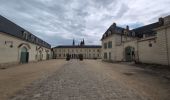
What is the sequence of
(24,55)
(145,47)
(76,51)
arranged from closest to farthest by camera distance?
(145,47)
(24,55)
(76,51)

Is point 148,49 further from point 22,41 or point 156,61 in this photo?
point 22,41

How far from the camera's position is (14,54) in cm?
1970

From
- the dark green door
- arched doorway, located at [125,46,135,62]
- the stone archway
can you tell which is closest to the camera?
the stone archway

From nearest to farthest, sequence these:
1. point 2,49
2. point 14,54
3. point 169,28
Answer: point 169,28 → point 2,49 → point 14,54

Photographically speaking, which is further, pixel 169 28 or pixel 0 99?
pixel 169 28

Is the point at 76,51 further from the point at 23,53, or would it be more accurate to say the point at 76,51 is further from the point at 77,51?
the point at 23,53

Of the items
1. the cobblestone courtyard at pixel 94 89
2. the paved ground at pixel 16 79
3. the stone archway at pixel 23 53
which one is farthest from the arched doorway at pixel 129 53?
the stone archway at pixel 23 53

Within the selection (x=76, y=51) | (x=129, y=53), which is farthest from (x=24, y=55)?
(x=76, y=51)

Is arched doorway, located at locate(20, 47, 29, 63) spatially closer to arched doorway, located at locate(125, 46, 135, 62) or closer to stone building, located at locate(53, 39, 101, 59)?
arched doorway, located at locate(125, 46, 135, 62)

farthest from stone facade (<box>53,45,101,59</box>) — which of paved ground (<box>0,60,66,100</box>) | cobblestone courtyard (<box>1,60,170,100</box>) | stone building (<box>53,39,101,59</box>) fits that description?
cobblestone courtyard (<box>1,60,170,100</box>)

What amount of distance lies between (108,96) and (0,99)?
4.04 metres

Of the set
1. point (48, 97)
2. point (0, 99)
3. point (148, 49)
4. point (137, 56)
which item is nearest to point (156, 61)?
point (148, 49)

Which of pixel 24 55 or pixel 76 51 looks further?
pixel 76 51

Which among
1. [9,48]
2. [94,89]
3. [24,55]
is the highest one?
[9,48]
